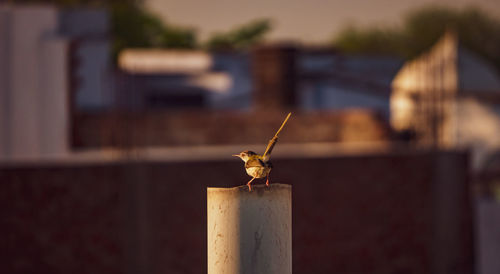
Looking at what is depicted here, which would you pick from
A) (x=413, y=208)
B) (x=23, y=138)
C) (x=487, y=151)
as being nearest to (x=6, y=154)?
(x=23, y=138)

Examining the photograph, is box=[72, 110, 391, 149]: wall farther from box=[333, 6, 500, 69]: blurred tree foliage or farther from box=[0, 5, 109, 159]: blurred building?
box=[333, 6, 500, 69]: blurred tree foliage

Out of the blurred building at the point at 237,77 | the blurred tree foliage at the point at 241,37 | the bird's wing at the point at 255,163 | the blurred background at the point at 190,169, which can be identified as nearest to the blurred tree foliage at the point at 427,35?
the blurred tree foliage at the point at 241,37

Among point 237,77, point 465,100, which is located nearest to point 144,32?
point 237,77

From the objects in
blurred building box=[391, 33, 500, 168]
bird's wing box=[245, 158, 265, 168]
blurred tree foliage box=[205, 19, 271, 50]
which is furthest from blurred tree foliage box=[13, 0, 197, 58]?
bird's wing box=[245, 158, 265, 168]

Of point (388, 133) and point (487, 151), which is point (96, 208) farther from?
point (487, 151)

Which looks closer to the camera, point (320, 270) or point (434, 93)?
point (320, 270)

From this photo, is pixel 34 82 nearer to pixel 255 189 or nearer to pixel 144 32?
pixel 255 189

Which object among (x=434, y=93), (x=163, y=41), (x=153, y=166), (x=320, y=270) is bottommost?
(x=320, y=270)
